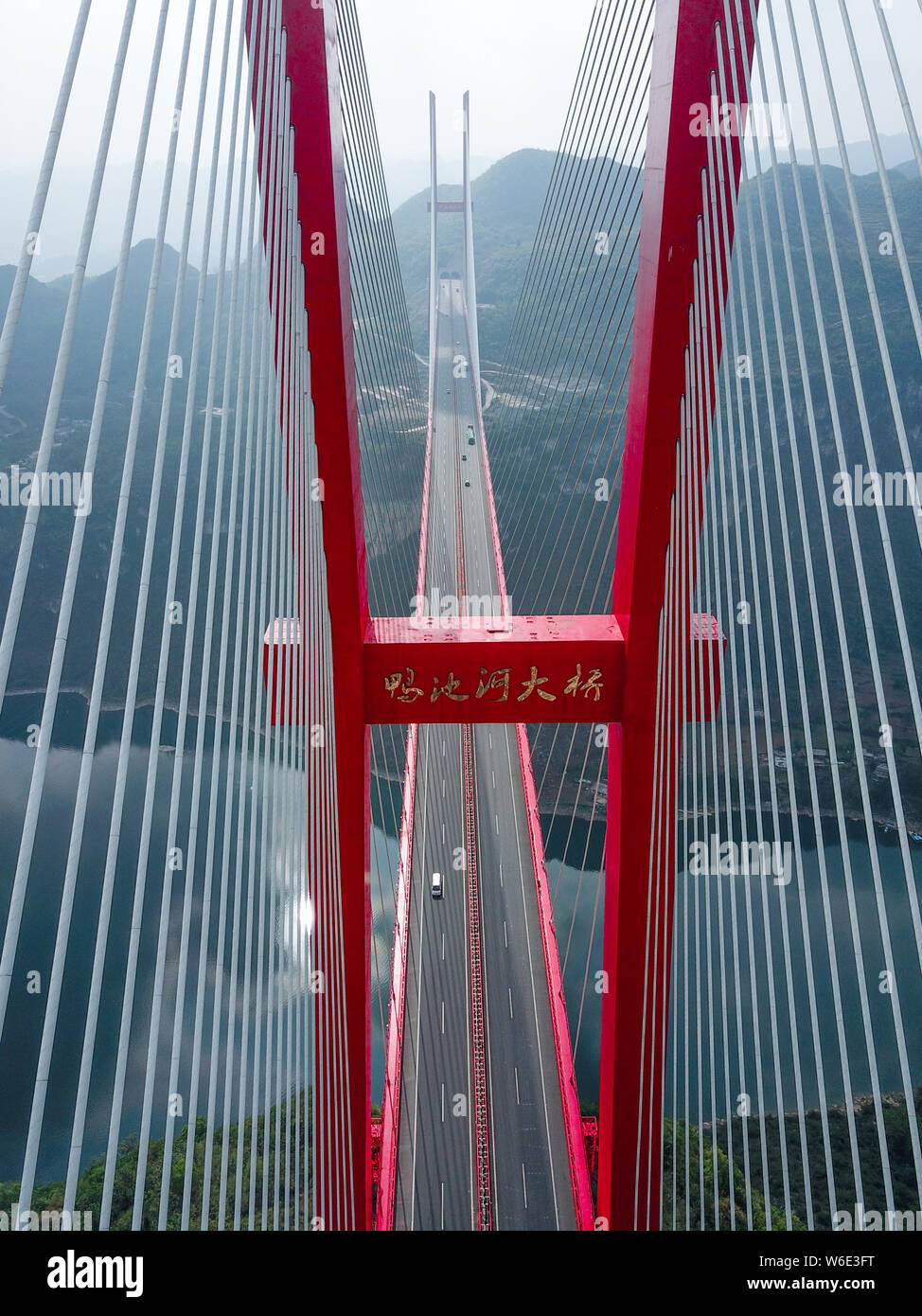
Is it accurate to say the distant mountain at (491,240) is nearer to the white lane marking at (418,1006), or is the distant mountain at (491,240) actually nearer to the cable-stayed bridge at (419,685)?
the white lane marking at (418,1006)

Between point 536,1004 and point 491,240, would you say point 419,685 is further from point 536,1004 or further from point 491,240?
point 491,240

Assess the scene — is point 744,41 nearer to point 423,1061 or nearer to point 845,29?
point 845,29

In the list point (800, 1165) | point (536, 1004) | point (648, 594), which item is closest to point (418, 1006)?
point (536, 1004)

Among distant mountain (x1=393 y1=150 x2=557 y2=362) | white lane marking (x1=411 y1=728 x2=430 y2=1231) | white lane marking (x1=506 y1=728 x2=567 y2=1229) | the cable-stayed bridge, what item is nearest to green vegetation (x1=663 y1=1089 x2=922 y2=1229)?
the cable-stayed bridge

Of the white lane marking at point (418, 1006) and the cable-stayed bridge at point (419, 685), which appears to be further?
the white lane marking at point (418, 1006)

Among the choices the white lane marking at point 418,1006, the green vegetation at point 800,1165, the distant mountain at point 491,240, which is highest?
the distant mountain at point 491,240

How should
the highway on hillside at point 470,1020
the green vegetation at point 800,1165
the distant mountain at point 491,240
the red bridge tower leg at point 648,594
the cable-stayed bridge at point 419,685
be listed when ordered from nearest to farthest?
the cable-stayed bridge at point 419,685
the red bridge tower leg at point 648,594
the highway on hillside at point 470,1020
the green vegetation at point 800,1165
the distant mountain at point 491,240

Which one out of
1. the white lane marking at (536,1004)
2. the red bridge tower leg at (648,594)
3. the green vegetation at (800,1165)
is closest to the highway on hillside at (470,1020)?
the white lane marking at (536,1004)

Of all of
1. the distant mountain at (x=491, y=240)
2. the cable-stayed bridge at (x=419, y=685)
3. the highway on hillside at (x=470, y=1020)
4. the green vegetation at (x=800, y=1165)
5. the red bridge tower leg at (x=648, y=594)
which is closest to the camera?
the cable-stayed bridge at (x=419, y=685)
